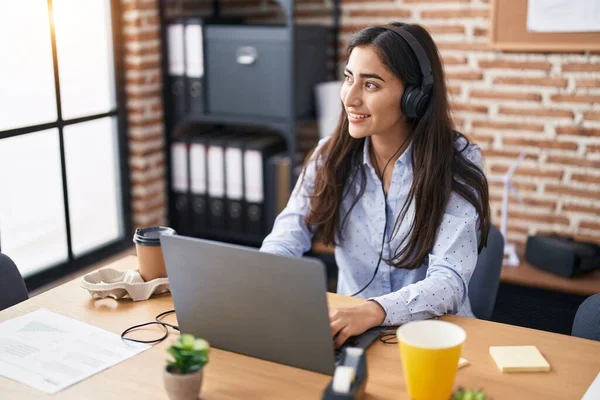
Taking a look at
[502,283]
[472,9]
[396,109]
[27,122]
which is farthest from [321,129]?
[396,109]

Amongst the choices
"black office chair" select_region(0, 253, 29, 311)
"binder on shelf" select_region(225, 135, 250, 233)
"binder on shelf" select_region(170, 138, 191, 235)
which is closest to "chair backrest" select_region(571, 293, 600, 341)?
"black office chair" select_region(0, 253, 29, 311)

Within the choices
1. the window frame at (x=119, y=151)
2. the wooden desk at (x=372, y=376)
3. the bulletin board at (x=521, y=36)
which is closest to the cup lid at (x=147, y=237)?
the wooden desk at (x=372, y=376)

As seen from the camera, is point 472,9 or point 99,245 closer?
point 472,9

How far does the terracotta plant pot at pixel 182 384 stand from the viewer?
1142mm

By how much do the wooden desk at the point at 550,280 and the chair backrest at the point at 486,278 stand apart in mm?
874

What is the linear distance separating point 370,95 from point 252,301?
2.37 ft

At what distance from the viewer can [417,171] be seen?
179 cm

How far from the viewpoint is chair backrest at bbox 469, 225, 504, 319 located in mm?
1827

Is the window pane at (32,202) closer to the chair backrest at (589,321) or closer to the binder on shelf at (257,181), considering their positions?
the binder on shelf at (257,181)

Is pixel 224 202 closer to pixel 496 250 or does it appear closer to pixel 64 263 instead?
pixel 64 263

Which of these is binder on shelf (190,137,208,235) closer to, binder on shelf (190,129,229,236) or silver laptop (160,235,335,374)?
binder on shelf (190,129,229,236)

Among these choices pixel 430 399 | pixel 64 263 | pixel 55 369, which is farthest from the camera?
pixel 64 263

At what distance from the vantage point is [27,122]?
282cm

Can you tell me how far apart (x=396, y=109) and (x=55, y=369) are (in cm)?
100
